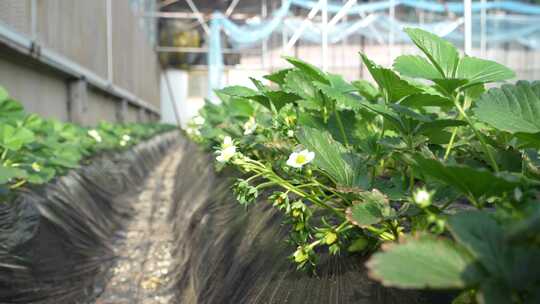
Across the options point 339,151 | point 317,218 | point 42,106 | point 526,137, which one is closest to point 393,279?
point 526,137

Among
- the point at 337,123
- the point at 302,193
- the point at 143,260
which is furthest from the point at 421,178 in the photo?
the point at 143,260

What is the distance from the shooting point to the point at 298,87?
119 centimetres

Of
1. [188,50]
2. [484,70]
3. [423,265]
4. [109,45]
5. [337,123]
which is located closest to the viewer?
[423,265]

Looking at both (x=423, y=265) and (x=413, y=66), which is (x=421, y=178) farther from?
(x=423, y=265)

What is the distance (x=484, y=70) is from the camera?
89 centimetres

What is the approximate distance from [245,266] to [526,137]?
69 centimetres

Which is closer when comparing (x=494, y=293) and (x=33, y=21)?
(x=494, y=293)

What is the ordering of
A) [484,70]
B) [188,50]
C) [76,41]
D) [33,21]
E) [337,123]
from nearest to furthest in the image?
[484,70], [337,123], [33,21], [76,41], [188,50]

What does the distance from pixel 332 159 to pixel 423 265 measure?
0.49 meters

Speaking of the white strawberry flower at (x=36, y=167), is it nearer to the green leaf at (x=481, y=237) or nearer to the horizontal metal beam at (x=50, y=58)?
the horizontal metal beam at (x=50, y=58)

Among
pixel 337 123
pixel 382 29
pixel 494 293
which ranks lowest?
pixel 494 293

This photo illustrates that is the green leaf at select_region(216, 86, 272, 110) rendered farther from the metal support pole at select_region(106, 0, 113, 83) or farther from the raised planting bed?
the metal support pole at select_region(106, 0, 113, 83)

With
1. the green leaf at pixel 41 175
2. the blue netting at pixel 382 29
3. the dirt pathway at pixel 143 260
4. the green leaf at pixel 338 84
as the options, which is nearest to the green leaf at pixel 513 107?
the green leaf at pixel 338 84

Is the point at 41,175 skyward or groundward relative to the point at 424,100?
groundward
